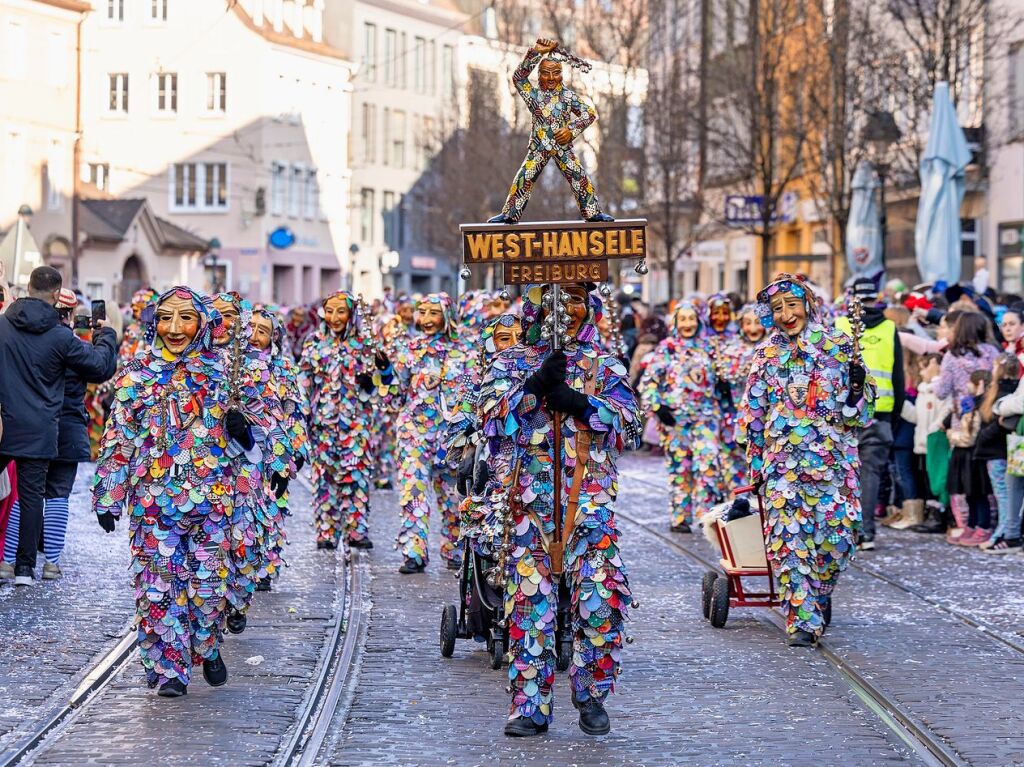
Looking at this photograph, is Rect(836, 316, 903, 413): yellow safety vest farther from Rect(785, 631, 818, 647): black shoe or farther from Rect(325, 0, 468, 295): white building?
Rect(325, 0, 468, 295): white building

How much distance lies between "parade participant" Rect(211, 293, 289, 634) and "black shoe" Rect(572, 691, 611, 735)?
6.49 feet

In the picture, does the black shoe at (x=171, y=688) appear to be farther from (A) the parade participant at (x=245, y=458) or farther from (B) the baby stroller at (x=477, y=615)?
(B) the baby stroller at (x=477, y=615)

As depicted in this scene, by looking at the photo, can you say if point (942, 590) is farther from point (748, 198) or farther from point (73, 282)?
point (73, 282)

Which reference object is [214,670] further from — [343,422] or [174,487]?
[343,422]

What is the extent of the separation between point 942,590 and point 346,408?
15.0 feet

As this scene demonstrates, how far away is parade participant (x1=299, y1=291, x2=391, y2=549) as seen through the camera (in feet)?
49.8

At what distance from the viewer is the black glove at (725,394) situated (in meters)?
17.0

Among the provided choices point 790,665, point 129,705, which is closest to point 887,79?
point 790,665

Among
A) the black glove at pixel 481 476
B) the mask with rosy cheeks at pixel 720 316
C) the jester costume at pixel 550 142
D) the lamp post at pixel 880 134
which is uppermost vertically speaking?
the lamp post at pixel 880 134

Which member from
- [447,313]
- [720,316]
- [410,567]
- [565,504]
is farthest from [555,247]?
[720,316]

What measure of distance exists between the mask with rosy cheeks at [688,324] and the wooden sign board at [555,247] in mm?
8898

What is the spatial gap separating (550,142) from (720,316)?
341 inches

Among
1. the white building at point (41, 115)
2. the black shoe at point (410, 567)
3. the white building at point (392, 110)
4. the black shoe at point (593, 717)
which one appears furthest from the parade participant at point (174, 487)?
the white building at point (392, 110)

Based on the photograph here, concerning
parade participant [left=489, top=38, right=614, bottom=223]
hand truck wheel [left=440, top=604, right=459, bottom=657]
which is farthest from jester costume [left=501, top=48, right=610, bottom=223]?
A: hand truck wheel [left=440, top=604, right=459, bottom=657]
